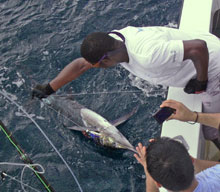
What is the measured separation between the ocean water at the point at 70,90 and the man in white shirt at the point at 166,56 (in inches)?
36.5

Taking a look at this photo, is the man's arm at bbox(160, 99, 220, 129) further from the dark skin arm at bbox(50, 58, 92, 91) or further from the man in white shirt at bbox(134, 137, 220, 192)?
the dark skin arm at bbox(50, 58, 92, 91)

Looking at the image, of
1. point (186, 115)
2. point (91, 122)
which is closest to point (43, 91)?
point (91, 122)

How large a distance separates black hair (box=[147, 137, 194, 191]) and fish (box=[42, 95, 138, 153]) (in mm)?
1574

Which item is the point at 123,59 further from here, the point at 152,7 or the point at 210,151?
the point at 152,7

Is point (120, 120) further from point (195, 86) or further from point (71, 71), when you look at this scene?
point (195, 86)

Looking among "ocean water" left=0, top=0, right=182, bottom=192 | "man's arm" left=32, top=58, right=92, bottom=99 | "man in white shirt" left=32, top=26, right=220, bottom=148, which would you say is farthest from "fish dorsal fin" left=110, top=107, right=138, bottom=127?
"man in white shirt" left=32, top=26, right=220, bottom=148

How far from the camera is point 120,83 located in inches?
173

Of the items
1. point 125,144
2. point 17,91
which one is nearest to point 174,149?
point 125,144

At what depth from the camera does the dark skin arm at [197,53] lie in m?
2.36

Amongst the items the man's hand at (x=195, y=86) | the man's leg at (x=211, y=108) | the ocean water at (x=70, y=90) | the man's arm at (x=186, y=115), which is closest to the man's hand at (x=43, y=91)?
the ocean water at (x=70, y=90)

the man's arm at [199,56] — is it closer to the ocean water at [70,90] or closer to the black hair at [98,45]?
the black hair at [98,45]

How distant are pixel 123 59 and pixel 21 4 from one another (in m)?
4.24

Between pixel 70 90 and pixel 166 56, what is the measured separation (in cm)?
224

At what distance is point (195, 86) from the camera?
261 centimetres
